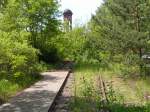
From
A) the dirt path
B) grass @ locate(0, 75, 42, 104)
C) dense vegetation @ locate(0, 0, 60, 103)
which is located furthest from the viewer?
dense vegetation @ locate(0, 0, 60, 103)

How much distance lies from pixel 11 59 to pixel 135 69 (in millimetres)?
13083

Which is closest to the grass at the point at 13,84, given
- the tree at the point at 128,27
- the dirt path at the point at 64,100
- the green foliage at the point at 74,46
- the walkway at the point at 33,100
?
the walkway at the point at 33,100

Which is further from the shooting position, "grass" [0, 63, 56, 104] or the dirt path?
"grass" [0, 63, 56, 104]

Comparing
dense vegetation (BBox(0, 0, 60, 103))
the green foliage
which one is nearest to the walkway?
dense vegetation (BBox(0, 0, 60, 103))

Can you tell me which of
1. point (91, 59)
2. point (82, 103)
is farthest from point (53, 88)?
point (91, 59)

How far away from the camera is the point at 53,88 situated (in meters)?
23.7

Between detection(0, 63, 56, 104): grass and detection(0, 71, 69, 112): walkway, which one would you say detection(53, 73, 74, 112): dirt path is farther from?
detection(0, 63, 56, 104): grass

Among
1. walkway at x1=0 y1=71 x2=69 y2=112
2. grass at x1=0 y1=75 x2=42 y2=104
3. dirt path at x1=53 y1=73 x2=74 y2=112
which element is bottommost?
dirt path at x1=53 y1=73 x2=74 y2=112

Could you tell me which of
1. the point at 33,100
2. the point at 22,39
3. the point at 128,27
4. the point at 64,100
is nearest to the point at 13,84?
the point at 22,39

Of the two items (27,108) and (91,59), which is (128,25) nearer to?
(27,108)

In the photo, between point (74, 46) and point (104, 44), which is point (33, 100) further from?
point (74, 46)

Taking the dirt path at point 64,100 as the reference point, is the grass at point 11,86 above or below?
above

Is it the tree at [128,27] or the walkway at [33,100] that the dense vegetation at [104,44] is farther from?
the walkway at [33,100]

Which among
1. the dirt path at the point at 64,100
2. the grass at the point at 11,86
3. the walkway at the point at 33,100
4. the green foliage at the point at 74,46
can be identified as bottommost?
the dirt path at the point at 64,100
